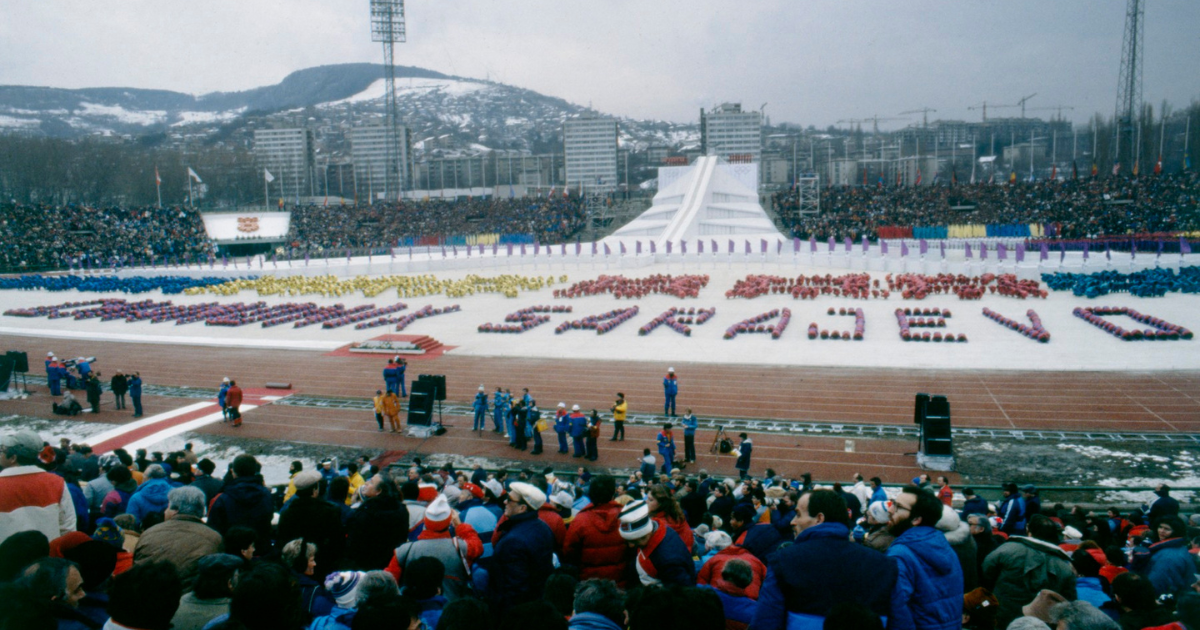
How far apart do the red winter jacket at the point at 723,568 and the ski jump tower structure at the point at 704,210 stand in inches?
2082

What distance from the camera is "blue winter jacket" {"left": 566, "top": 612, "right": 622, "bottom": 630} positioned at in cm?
342

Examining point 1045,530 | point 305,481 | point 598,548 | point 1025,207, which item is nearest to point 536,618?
point 598,548

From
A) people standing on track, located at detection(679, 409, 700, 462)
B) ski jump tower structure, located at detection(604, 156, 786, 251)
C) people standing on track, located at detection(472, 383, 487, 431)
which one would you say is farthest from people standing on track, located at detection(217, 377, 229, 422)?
ski jump tower structure, located at detection(604, 156, 786, 251)

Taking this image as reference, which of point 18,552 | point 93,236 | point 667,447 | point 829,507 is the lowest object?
point 667,447

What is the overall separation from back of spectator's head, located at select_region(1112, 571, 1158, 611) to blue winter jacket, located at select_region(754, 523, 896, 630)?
1.43 meters

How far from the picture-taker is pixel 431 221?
2945 inches

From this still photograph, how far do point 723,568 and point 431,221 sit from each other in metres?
73.8

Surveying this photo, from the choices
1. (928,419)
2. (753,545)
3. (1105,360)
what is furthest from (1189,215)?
(753,545)

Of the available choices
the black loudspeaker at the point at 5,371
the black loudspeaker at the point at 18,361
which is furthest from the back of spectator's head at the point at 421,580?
the black loudspeaker at the point at 5,371

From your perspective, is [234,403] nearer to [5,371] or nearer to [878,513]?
[5,371]

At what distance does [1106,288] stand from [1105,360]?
12.7 metres

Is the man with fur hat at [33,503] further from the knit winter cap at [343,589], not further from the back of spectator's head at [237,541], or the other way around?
the knit winter cap at [343,589]

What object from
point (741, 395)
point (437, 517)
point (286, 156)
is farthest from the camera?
point (286, 156)

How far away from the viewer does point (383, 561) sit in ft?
15.8
